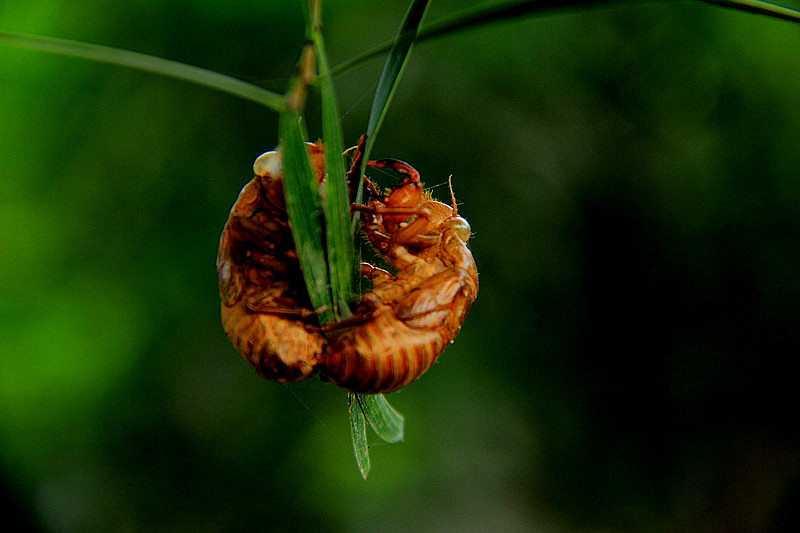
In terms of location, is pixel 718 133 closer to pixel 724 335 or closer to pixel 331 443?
pixel 724 335

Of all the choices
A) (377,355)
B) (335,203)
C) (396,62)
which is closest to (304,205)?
(335,203)

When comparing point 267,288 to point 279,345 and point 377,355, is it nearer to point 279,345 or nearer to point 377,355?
point 279,345

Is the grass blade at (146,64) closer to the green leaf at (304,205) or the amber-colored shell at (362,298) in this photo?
the green leaf at (304,205)

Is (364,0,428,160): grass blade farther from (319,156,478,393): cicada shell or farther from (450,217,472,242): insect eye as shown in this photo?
(450,217,472,242): insect eye

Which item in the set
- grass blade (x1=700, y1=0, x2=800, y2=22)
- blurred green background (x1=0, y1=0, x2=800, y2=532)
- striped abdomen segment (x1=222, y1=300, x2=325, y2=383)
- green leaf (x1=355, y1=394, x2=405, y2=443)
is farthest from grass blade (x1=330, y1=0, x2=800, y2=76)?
blurred green background (x1=0, y1=0, x2=800, y2=532)

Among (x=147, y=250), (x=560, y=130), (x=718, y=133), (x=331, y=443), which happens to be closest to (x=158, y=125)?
(x=147, y=250)

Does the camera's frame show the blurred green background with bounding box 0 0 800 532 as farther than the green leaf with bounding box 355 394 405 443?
Yes
